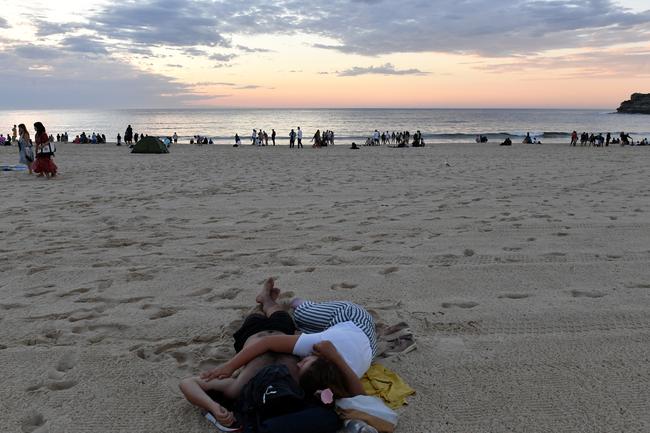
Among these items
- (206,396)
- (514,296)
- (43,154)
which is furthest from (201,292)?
(43,154)

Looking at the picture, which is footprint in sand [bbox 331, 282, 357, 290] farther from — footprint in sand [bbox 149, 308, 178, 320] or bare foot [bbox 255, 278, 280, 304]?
footprint in sand [bbox 149, 308, 178, 320]

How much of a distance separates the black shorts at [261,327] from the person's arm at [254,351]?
331mm

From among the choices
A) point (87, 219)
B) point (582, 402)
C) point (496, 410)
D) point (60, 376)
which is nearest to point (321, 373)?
point (496, 410)

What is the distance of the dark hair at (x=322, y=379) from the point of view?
9.21ft

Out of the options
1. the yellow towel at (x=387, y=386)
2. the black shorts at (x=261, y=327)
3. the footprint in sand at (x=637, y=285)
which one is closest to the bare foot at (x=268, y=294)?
the black shorts at (x=261, y=327)

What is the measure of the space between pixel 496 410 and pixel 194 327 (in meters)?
2.31

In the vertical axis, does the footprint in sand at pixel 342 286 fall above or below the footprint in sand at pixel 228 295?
above

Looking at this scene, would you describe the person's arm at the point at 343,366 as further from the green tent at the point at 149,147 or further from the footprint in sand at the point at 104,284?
the green tent at the point at 149,147

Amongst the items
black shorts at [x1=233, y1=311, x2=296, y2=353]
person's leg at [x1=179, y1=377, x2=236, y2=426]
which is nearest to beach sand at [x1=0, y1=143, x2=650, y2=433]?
person's leg at [x1=179, y1=377, x2=236, y2=426]

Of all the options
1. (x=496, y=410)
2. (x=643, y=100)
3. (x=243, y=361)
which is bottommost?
(x=496, y=410)

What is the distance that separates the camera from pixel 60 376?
129 inches

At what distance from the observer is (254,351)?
3.04 metres

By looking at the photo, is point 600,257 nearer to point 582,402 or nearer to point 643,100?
point 582,402

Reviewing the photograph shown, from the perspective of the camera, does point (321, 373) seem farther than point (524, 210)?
No
